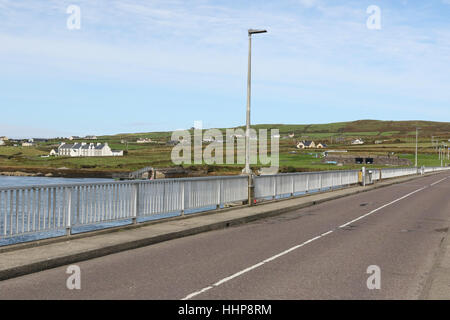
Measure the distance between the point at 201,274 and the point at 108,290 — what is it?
65.7 inches

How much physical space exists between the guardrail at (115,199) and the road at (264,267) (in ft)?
5.42

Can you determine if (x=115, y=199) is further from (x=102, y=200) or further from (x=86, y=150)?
(x=86, y=150)

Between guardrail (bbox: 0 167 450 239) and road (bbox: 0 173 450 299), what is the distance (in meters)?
1.65

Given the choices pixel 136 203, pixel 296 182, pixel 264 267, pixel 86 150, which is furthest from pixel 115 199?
pixel 86 150

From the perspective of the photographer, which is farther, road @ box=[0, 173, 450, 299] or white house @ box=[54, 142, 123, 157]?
white house @ box=[54, 142, 123, 157]

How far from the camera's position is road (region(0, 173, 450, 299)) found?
24.2 ft

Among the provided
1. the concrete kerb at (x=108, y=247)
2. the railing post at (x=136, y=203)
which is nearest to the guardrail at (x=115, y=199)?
the railing post at (x=136, y=203)

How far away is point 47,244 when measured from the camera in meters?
10.6

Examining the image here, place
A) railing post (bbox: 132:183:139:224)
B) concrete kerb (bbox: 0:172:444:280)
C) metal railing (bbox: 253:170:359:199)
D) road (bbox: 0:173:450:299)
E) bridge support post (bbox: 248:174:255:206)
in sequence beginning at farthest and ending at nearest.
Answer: metal railing (bbox: 253:170:359:199) < bridge support post (bbox: 248:174:255:206) < railing post (bbox: 132:183:139:224) < concrete kerb (bbox: 0:172:444:280) < road (bbox: 0:173:450:299)

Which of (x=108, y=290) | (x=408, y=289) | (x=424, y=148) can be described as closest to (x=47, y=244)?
(x=108, y=290)

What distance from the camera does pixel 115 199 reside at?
41.6 ft

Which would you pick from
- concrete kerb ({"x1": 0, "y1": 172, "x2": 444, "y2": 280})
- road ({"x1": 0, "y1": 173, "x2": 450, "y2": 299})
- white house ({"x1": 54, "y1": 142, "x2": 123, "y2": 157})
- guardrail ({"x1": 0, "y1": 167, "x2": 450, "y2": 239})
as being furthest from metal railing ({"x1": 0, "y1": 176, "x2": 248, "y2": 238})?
white house ({"x1": 54, "y1": 142, "x2": 123, "y2": 157})

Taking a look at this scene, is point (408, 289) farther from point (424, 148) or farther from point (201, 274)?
point (424, 148)

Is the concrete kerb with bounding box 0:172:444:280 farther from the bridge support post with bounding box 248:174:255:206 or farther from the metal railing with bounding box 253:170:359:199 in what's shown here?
the metal railing with bounding box 253:170:359:199
